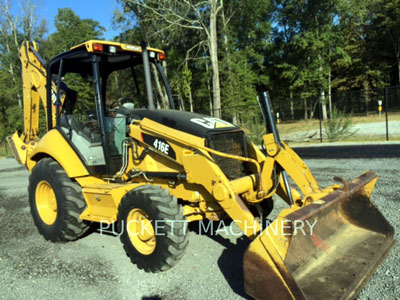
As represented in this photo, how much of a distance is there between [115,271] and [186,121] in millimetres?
1895

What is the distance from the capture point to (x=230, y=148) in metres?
4.18

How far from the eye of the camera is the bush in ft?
50.4

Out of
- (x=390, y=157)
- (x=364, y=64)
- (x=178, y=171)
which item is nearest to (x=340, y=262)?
(x=178, y=171)

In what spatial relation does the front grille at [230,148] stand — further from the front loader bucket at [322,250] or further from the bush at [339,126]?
the bush at [339,126]

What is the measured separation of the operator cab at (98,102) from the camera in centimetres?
447

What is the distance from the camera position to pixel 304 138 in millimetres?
18000

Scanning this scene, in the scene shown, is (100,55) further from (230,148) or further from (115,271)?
(115,271)

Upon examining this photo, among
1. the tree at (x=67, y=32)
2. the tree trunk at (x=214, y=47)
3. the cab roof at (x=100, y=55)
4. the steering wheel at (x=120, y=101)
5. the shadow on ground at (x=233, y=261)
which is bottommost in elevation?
the shadow on ground at (x=233, y=261)

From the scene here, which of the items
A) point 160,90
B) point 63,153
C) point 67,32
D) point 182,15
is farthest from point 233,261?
point 67,32

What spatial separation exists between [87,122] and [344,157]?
26.6 feet

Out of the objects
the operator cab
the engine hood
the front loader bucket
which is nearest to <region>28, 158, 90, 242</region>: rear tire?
the operator cab

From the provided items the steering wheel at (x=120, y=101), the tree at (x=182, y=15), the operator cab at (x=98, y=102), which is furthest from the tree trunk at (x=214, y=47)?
the steering wheel at (x=120, y=101)

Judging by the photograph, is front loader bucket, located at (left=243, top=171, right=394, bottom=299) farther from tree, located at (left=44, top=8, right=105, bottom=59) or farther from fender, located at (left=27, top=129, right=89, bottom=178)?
tree, located at (left=44, top=8, right=105, bottom=59)

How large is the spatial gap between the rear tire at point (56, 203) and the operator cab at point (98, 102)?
1.31 ft
